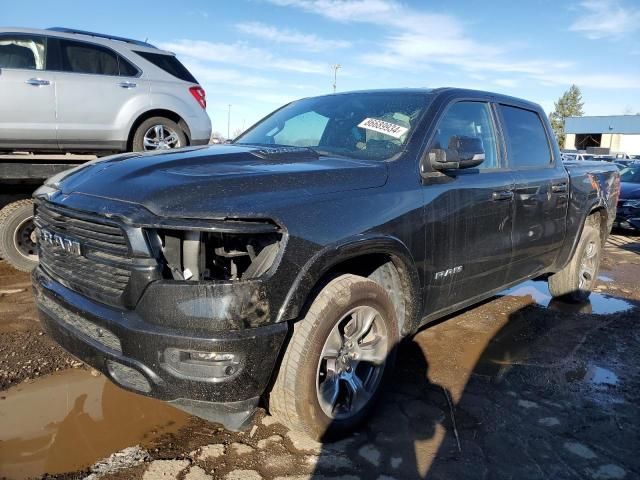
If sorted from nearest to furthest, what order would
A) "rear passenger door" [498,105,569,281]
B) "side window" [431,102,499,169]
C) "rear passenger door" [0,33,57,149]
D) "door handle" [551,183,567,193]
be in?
1. "side window" [431,102,499,169]
2. "rear passenger door" [498,105,569,281]
3. "door handle" [551,183,567,193]
4. "rear passenger door" [0,33,57,149]

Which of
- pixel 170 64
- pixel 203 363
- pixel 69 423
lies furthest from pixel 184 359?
pixel 170 64

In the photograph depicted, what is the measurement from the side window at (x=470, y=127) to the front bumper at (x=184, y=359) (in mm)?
1853

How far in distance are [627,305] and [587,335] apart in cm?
143

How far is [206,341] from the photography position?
215 centimetres

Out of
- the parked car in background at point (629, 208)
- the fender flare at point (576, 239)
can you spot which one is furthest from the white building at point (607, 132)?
the fender flare at point (576, 239)

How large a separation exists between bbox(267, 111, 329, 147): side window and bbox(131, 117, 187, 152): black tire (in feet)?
8.87

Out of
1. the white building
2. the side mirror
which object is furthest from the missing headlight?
the white building

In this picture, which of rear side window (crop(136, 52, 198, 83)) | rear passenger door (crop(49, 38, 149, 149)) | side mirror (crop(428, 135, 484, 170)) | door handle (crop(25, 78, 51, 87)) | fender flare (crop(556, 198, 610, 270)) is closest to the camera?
side mirror (crop(428, 135, 484, 170))

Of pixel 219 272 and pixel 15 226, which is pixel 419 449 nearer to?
pixel 219 272

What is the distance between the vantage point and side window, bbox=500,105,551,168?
13.9ft

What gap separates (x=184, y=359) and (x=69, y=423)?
1.22 metres

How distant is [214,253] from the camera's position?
94.7 inches

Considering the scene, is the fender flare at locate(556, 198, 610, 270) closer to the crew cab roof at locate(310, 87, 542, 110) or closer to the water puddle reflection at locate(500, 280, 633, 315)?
the water puddle reflection at locate(500, 280, 633, 315)

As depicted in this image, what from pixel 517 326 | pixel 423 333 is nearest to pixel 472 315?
pixel 517 326
